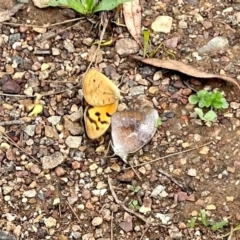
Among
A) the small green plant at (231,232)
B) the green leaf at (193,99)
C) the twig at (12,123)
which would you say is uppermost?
the green leaf at (193,99)

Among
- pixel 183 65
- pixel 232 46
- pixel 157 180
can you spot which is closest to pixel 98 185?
pixel 157 180

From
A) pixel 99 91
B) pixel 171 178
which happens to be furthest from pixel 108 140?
pixel 171 178

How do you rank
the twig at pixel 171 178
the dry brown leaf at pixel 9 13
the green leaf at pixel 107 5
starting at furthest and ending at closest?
the dry brown leaf at pixel 9 13
the green leaf at pixel 107 5
the twig at pixel 171 178

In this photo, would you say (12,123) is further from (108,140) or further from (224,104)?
(224,104)

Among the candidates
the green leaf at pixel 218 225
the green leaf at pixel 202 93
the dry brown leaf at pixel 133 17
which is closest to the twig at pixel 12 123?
the dry brown leaf at pixel 133 17

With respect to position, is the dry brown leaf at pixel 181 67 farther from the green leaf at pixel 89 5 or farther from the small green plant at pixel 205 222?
the small green plant at pixel 205 222

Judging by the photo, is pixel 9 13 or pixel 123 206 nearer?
pixel 123 206
